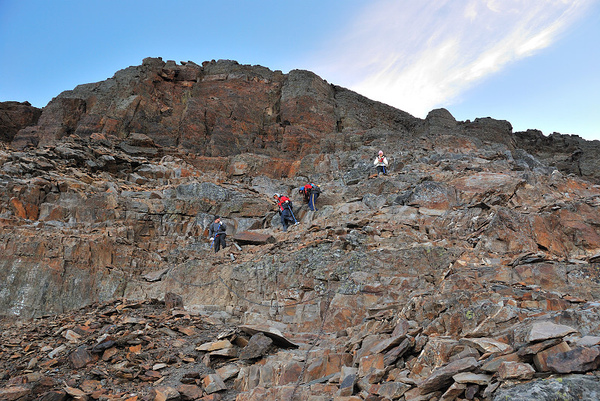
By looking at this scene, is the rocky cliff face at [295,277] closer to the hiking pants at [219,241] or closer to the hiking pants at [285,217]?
the hiking pants at [219,241]

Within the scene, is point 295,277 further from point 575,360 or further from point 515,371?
point 575,360

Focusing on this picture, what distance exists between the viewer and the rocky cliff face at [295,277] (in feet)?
15.6

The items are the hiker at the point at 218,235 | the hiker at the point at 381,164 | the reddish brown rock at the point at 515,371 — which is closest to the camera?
the reddish brown rock at the point at 515,371

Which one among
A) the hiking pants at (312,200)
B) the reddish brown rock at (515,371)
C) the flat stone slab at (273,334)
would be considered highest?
the hiking pants at (312,200)

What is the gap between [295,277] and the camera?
1004 cm

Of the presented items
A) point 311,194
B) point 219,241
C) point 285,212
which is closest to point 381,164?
point 311,194

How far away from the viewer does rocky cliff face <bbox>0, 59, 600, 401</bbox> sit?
477cm

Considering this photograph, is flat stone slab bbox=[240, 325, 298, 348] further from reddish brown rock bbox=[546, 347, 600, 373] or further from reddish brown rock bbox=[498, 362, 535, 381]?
reddish brown rock bbox=[546, 347, 600, 373]

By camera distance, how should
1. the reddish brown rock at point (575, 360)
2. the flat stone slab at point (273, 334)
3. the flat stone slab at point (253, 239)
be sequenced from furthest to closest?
1. the flat stone slab at point (253, 239)
2. the flat stone slab at point (273, 334)
3. the reddish brown rock at point (575, 360)

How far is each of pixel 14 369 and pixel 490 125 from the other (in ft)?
114

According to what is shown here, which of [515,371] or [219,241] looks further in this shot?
[219,241]

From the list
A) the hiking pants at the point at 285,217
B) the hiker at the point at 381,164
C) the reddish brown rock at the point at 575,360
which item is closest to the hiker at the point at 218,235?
the hiking pants at the point at 285,217

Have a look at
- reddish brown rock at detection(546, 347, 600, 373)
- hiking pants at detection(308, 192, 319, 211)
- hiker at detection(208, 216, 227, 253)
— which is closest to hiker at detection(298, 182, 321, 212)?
hiking pants at detection(308, 192, 319, 211)

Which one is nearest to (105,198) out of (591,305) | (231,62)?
(591,305)
